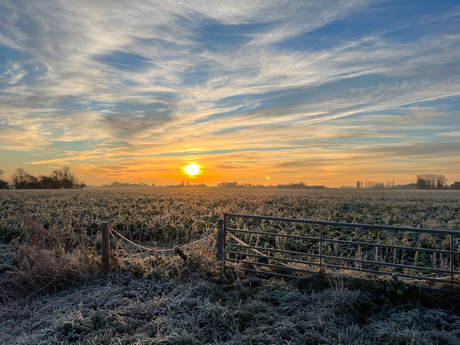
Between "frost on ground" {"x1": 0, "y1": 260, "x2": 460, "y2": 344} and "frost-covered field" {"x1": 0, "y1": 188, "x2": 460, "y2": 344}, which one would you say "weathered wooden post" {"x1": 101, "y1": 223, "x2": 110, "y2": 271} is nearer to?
"frost-covered field" {"x1": 0, "y1": 188, "x2": 460, "y2": 344}

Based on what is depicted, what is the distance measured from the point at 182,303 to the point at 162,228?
909 cm

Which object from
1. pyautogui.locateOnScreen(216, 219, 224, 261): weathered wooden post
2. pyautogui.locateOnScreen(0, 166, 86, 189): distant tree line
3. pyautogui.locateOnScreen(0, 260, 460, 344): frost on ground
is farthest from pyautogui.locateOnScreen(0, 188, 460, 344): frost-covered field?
pyautogui.locateOnScreen(0, 166, 86, 189): distant tree line

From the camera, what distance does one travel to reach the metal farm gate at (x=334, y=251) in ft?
23.3

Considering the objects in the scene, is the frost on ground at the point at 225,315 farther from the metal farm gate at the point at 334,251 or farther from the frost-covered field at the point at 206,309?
the metal farm gate at the point at 334,251

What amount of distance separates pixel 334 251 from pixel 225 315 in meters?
6.94

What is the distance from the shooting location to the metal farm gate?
23.3ft

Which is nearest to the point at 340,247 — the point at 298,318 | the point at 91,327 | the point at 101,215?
the point at 298,318

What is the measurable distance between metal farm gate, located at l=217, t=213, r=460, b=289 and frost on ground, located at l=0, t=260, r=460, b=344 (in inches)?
25.9

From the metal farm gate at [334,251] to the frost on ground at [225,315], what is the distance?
0.66 meters

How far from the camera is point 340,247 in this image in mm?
12602

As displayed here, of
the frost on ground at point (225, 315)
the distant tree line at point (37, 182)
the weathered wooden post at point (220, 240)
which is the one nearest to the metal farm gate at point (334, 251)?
the weathered wooden post at point (220, 240)

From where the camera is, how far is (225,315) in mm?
5988

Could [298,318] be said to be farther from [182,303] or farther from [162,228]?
[162,228]

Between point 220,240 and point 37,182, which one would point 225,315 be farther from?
point 37,182
